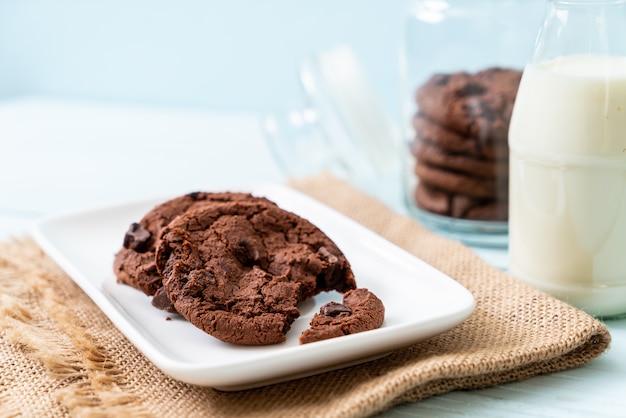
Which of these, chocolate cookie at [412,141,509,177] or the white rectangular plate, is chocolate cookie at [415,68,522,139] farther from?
the white rectangular plate

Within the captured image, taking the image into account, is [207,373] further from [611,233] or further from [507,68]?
[507,68]

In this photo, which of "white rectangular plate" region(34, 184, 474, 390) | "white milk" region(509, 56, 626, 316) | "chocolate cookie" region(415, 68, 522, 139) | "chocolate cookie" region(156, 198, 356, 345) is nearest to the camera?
"white rectangular plate" region(34, 184, 474, 390)

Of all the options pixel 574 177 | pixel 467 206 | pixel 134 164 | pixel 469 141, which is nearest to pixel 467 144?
pixel 469 141

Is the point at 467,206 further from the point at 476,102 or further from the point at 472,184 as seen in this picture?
the point at 476,102

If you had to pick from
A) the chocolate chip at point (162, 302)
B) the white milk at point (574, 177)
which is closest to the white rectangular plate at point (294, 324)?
the chocolate chip at point (162, 302)

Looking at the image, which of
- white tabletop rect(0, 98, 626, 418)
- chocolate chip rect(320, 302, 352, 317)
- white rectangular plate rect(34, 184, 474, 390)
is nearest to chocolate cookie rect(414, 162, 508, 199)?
white tabletop rect(0, 98, 626, 418)

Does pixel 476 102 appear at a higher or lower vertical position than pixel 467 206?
higher
